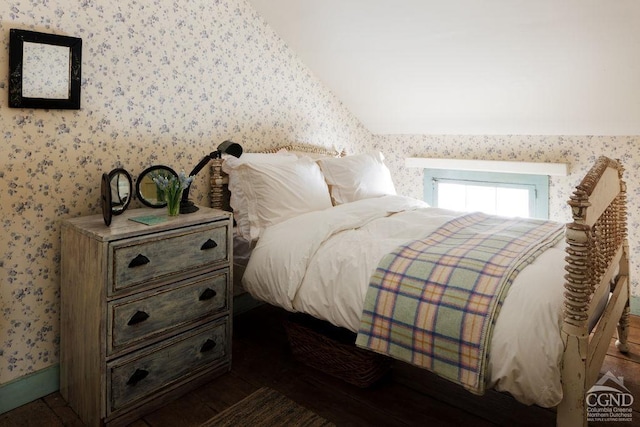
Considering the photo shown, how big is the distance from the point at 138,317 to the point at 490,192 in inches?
116

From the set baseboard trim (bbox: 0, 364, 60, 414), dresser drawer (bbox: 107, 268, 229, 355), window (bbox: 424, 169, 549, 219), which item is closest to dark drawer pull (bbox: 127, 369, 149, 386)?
dresser drawer (bbox: 107, 268, 229, 355)

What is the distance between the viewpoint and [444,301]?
1551 millimetres

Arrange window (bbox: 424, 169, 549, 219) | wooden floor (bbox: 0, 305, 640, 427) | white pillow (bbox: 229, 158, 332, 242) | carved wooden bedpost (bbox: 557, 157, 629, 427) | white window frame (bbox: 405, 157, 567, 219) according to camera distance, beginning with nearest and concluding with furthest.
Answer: carved wooden bedpost (bbox: 557, 157, 629, 427), wooden floor (bbox: 0, 305, 640, 427), white pillow (bbox: 229, 158, 332, 242), white window frame (bbox: 405, 157, 567, 219), window (bbox: 424, 169, 549, 219)

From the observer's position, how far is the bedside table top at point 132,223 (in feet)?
5.49

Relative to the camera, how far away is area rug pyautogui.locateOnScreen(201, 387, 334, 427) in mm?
1757

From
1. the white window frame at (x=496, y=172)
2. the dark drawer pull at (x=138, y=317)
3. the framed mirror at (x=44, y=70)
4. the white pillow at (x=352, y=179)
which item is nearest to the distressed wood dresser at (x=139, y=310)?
the dark drawer pull at (x=138, y=317)

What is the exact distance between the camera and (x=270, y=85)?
9.83 ft

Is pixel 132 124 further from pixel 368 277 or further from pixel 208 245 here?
pixel 368 277

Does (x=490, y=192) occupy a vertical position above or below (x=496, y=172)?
below

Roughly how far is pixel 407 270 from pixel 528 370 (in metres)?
0.55

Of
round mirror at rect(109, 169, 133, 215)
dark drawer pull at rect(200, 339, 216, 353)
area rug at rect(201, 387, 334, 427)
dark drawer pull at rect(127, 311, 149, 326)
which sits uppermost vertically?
round mirror at rect(109, 169, 133, 215)

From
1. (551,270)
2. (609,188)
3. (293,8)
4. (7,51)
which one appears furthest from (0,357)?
(609,188)

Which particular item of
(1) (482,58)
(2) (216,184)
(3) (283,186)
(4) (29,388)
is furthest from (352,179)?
(4) (29,388)

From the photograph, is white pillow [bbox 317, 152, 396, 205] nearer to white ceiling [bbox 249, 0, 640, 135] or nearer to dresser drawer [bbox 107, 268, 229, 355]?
white ceiling [bbox 249, 0, 640, 135]
